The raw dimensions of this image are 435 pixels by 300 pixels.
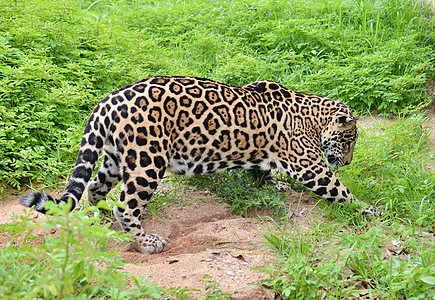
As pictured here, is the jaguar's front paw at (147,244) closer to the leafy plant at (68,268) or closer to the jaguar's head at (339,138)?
the leafy plant at (68,268)

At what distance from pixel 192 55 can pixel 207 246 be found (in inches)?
210

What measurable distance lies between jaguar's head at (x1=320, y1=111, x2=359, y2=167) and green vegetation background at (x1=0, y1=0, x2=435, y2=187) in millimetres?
2253

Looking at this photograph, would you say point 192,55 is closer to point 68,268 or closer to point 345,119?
point 345,119

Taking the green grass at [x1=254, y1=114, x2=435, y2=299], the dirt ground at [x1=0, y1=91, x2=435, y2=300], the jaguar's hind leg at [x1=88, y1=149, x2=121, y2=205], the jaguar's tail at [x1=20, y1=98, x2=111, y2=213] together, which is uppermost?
the jaguar's tail at [x1=20, y1=98, x2=111, y2=213]

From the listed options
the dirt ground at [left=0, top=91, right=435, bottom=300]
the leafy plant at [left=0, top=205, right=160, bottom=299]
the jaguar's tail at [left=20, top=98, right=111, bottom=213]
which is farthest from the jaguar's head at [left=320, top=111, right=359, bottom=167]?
the leafy plant at [left=0, top=205, right=160, bottom=299]

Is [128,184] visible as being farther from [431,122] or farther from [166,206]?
[431,122]

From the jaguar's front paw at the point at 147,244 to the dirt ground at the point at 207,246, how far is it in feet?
0.27

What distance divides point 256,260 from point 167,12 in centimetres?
789

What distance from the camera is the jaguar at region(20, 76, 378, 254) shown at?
4.39m

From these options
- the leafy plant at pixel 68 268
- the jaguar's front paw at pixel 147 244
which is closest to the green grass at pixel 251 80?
the leafy plant at pixel 68 268

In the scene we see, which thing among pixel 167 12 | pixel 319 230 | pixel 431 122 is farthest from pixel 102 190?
pixel 167 12

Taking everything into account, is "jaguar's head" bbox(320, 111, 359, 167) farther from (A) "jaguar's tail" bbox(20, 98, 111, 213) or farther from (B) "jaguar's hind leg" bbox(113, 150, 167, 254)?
(A) "jaguar's tail" bbox(20, 98, 111, 213)

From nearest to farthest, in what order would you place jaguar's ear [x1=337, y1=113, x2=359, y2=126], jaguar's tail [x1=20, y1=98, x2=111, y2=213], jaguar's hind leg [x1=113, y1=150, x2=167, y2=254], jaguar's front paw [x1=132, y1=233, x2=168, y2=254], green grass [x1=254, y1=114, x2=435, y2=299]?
green grass [x1=254, y1=114, x2=435, y2=299] < jaguar's tail [x1=20, y1=98, x2=111, y2=213] < jaguar's hind leg [x1=113, y1=150, x2=167, y2=254] < jaguar's front paw [x1=132, y1=233, x2=168, y2=254] < jaguar's ear [x1=337, y1=113, x2=359, y2=126]

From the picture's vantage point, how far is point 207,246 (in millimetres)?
4555
